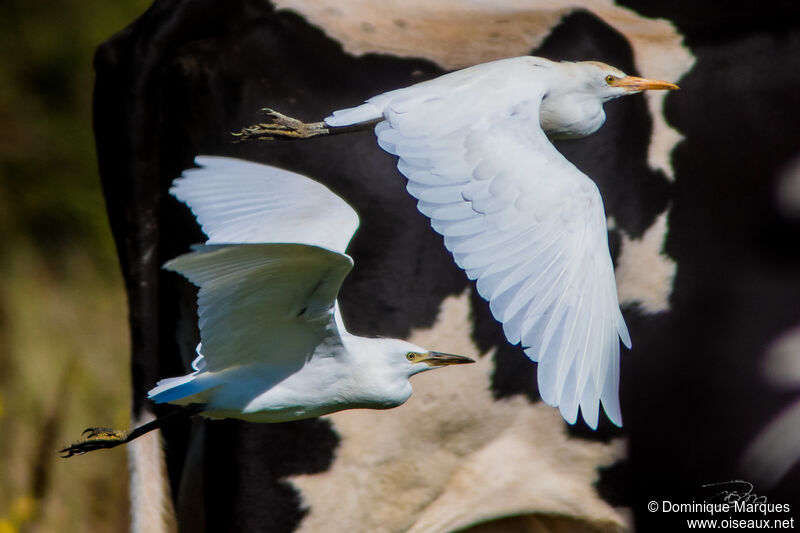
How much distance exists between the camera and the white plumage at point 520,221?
1.94 m

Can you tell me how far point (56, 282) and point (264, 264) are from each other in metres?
3.43

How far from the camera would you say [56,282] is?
5.12 metres

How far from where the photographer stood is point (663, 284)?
287cm

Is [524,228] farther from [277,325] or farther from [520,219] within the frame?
[277,325]

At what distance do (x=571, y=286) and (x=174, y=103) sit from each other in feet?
3.50

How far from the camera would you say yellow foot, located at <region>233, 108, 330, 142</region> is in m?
2.38

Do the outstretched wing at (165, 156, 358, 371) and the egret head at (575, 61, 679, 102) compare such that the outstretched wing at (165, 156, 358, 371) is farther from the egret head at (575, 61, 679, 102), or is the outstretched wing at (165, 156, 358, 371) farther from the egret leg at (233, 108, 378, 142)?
the egret head at (575, 61, 679, 102)

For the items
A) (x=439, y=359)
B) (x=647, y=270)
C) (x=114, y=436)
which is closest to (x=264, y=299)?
(x=439, y=359)

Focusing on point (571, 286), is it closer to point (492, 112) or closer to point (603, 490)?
point (492, 112)

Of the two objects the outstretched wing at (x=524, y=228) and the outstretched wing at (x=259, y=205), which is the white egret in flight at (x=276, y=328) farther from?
the outstretched wing at (x=524, y=228)

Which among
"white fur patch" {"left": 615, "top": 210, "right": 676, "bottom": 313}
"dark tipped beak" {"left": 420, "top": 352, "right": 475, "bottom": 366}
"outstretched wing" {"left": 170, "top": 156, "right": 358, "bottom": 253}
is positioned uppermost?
"outstretched wing" {"left": 170, "top": 156, "right": 358, "bottom": 253}

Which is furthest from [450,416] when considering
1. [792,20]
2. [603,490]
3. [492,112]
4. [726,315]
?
[792,20]
